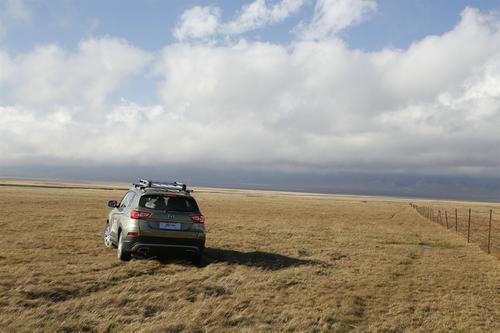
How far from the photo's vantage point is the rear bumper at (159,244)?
12.3 metres

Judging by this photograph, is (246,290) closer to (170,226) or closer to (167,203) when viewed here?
(170,226)

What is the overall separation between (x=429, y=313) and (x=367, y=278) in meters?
3.26

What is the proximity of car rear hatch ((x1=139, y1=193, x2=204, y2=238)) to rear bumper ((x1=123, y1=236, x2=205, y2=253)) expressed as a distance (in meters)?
0.11

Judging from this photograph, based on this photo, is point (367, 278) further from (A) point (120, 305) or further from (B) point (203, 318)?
(A) point (120, 305)

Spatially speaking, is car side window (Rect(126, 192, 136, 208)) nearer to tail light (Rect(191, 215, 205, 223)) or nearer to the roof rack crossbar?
the roof rack crossbar

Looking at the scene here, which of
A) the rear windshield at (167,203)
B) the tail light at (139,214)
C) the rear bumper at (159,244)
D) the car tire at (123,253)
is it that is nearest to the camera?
the rear bumper at (159,244)

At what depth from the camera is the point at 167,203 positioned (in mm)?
12914

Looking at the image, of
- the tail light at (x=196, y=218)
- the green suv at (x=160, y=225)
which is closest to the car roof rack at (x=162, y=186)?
the green suv at (x=160, y=225)

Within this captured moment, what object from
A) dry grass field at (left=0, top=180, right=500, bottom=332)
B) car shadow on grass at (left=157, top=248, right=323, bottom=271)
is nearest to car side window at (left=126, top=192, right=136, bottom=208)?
dry grass field at (left=0, top=180, right=500, bottom=332)

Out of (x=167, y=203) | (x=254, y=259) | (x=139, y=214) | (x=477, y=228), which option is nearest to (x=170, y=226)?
(x=167, y=203)

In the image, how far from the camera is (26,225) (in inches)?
865

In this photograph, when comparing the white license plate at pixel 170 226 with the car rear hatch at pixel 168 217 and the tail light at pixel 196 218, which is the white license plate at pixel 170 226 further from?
the tail light at pixel 196 218

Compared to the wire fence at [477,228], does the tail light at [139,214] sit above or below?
above

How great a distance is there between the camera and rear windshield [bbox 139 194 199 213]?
12.8m
